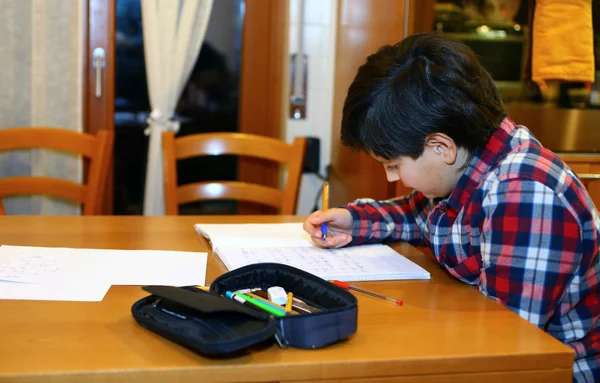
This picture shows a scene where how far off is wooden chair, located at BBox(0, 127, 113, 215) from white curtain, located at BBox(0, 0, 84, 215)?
632mm

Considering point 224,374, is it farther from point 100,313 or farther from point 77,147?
point 77,147

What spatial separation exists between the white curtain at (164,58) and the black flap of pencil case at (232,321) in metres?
1.87

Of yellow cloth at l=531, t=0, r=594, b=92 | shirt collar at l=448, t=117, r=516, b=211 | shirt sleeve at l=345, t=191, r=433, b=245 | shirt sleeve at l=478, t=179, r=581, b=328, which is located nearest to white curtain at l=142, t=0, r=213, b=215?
yellow cloth at l=531, t=0, r=594, b=92

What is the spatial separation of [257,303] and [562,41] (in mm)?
1812

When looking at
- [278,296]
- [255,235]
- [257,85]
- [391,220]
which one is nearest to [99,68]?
[257,85]

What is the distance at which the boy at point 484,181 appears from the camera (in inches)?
38.6

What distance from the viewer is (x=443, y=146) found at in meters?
1.11

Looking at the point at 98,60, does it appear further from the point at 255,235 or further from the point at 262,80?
the point at 255,235

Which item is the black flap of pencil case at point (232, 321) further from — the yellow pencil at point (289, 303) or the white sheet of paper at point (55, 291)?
the white sheet of paper at point (55, 291)

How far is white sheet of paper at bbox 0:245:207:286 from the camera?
1057 millimetres

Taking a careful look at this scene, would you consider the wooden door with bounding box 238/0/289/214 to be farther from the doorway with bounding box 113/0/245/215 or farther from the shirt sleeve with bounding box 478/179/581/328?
the shirt sleeve with bounding box 478/179/581/328

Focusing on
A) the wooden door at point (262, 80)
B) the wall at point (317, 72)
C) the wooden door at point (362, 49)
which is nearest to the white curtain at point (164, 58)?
the wooden door at point (262, 80)

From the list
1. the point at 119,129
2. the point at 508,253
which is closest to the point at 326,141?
the point at 119,129

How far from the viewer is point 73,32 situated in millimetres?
2566
